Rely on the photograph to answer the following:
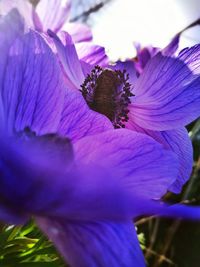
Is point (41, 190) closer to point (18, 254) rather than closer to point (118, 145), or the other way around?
point (118, 145)

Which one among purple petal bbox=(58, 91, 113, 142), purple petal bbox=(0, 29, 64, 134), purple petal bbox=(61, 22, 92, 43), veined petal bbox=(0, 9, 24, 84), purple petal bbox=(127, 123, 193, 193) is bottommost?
purple petal bbox=(127, 123, 193, 193)

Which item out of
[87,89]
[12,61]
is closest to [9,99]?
[12,61]

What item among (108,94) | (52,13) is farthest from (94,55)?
(52,13)

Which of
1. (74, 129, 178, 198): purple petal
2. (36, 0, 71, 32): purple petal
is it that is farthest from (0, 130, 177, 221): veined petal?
(36, 0, 71, 32): purple petal

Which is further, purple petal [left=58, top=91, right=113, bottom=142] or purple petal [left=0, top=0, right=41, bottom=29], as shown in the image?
purple petal [left=0, top=0, right=41, bottom=29]

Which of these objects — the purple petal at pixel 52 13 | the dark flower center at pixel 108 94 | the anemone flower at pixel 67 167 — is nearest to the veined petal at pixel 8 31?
the anemone flower at pixel 67 167

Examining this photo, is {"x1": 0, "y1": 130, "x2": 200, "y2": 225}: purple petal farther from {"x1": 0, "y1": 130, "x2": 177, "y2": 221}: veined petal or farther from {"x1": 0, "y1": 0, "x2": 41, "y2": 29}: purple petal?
{"x1": 0, "y1": 0, "x2": 41, "y2": 29}: purple petal

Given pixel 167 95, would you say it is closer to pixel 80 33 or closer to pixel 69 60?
pixel 69 60

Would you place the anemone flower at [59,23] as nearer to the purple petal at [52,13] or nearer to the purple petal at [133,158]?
the purple petal at [52,13]
